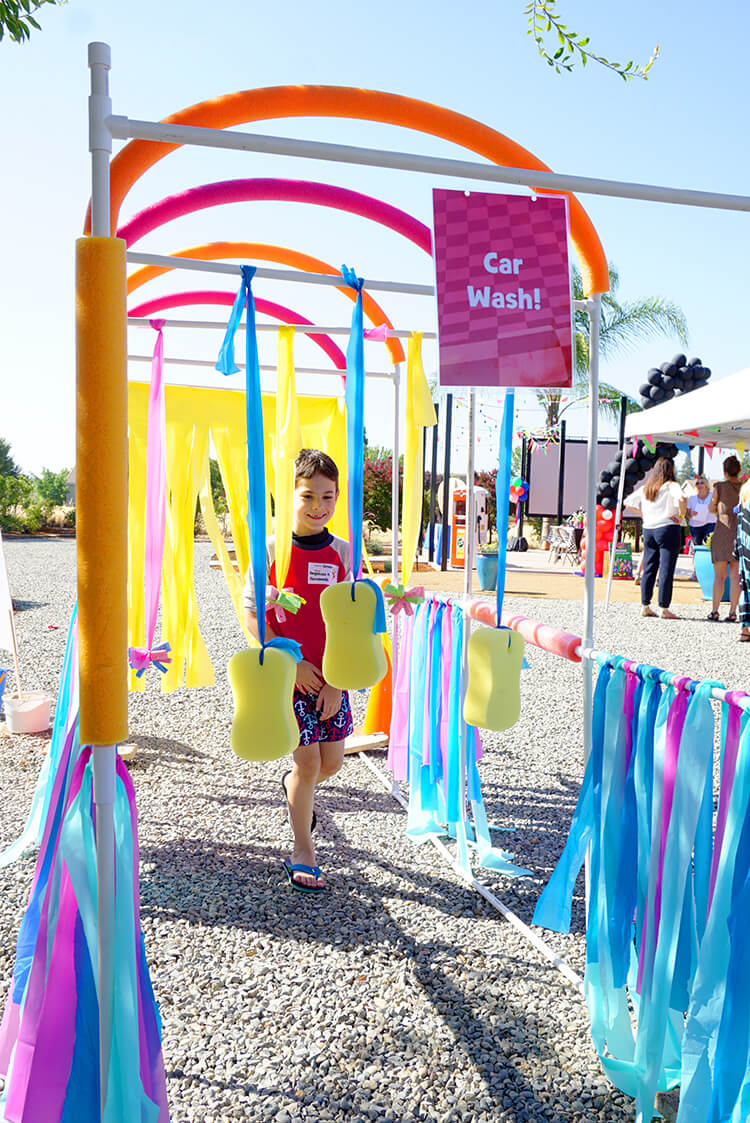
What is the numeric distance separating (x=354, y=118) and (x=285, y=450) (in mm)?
1378

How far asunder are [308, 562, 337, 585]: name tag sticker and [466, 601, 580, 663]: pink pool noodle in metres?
0.48

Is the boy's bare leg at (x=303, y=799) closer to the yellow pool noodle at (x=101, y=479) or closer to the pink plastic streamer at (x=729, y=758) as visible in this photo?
the yellow pool noodle at (x=101, y=479)

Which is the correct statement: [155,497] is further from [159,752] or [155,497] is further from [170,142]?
[159,752]

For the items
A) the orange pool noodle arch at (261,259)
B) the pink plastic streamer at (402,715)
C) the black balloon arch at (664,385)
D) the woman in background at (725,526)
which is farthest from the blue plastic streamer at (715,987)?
the black balloon arch at (664,385)

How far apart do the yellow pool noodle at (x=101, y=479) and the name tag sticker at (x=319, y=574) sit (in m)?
1.28

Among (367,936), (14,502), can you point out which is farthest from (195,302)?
(14,502)

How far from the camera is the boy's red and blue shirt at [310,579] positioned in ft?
8.61

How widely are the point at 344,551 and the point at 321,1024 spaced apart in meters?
1.42

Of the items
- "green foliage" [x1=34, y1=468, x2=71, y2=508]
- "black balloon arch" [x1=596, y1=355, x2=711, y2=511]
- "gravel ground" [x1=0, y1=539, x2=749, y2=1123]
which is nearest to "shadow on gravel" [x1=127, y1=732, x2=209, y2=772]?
"gravel ground" [x1=0, y1=539, x2=749, y2=1123]

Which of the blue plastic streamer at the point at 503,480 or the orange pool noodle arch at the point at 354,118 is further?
the blue plastic streamer at the point at 503,480

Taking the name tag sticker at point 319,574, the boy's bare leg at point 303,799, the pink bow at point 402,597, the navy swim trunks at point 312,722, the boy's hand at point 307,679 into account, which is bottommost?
the boy's bare leg at point 303,799

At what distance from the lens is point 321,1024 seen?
1.97 m

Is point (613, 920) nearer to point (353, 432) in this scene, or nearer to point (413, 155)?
point (353, 432)

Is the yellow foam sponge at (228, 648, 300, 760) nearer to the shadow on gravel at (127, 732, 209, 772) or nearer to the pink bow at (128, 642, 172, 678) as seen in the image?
the pink bow at (128, 642, 172, 678)
